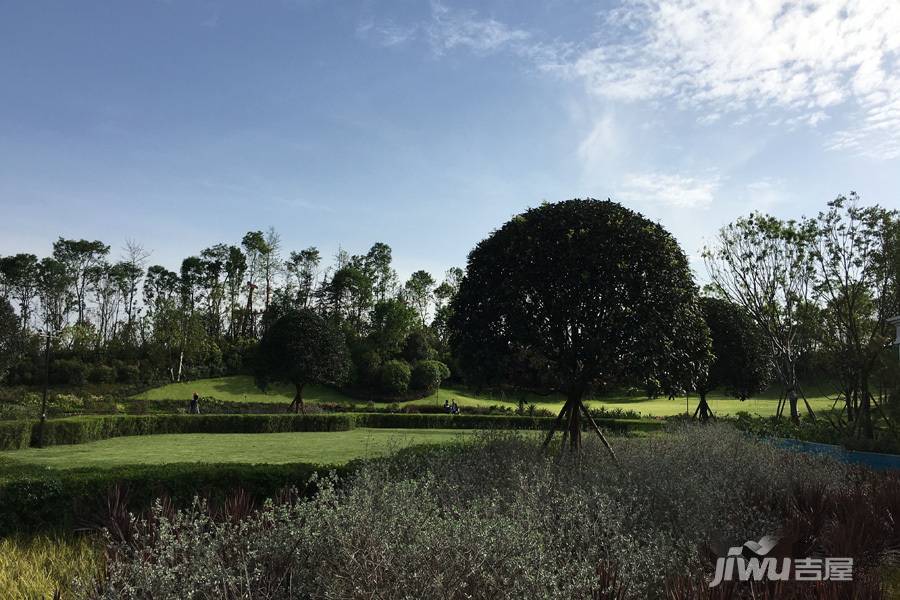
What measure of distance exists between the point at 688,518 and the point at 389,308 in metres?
50.4

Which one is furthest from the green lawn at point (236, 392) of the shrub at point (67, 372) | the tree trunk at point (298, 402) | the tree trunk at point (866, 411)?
the tree trunk at point (866, 411)

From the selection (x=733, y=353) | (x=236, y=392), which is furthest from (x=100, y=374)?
(x=733, y=353)

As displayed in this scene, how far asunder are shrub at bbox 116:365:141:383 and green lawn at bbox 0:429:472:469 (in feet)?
101

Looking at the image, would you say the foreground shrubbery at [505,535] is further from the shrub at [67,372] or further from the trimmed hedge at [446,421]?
the shrub at [67,372]

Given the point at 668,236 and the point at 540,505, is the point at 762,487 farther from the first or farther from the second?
the point at 668,236

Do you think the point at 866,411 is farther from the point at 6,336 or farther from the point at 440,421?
the point at 6,336

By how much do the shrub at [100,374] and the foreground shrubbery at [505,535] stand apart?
49.5 metres

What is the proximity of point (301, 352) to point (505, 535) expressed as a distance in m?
30.8

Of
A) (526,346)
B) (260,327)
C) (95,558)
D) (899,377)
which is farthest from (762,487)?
(260,327)

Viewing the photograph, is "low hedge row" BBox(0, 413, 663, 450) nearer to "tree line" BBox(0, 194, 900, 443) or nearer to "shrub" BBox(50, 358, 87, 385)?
"tree line" BBox(0, 194, 900, 443)

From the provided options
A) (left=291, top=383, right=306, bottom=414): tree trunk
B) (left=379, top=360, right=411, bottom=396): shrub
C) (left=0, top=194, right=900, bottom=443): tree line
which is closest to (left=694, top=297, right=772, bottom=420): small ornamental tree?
(left=0, top=194, right=900, bottom=443): tree line

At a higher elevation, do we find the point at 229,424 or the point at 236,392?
the point at 229,424

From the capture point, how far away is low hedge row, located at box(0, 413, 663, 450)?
65.4 ft

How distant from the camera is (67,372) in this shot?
157 ft
